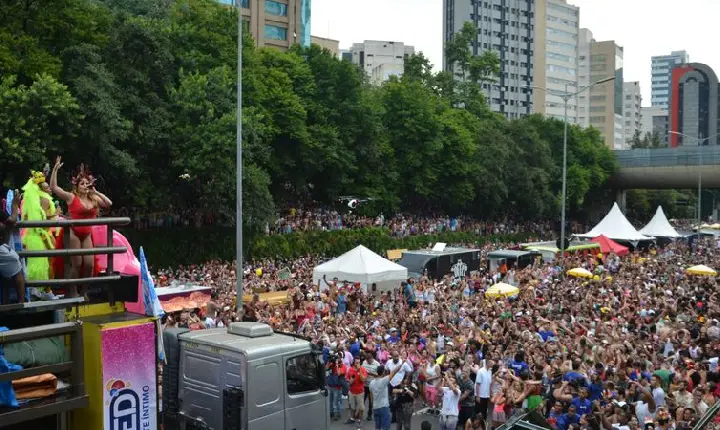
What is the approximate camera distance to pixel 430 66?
257 feet

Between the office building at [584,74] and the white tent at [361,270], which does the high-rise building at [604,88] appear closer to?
the office building at [584,74]

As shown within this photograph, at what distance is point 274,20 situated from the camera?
267 ft

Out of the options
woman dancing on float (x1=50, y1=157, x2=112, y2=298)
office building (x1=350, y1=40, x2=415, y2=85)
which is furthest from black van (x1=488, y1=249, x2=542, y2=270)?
office building (x1=350, y1=40, x2=415, y2=85)

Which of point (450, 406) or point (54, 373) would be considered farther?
point (450, 406)

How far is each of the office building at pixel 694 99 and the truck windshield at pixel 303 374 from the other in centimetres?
14646

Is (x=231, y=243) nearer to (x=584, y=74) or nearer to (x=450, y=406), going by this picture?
(x=450, y=406)

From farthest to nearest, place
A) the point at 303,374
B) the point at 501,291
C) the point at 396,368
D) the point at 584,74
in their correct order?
the point at 584,74 → the point at 501,291 → the point at 396,368 → the point at 303,374

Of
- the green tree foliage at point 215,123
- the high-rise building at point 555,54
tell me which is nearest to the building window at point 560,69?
the high-rise building at point 555,54

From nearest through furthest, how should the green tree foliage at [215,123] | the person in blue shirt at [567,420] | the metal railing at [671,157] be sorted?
1. the person in blue shirt at [567,420]
2. the green tree foliage at [215,123]
3. the metal railing at [671,157]

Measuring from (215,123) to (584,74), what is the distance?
462 ft

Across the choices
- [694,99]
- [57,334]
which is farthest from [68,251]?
[694,99]

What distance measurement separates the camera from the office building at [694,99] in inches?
5689

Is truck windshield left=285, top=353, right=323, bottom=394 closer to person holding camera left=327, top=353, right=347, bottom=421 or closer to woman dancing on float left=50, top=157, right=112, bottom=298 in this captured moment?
woman dancing on float left=50, top=157, right=112, bottom=298

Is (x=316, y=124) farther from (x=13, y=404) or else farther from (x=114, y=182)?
(x=13, y=404)
